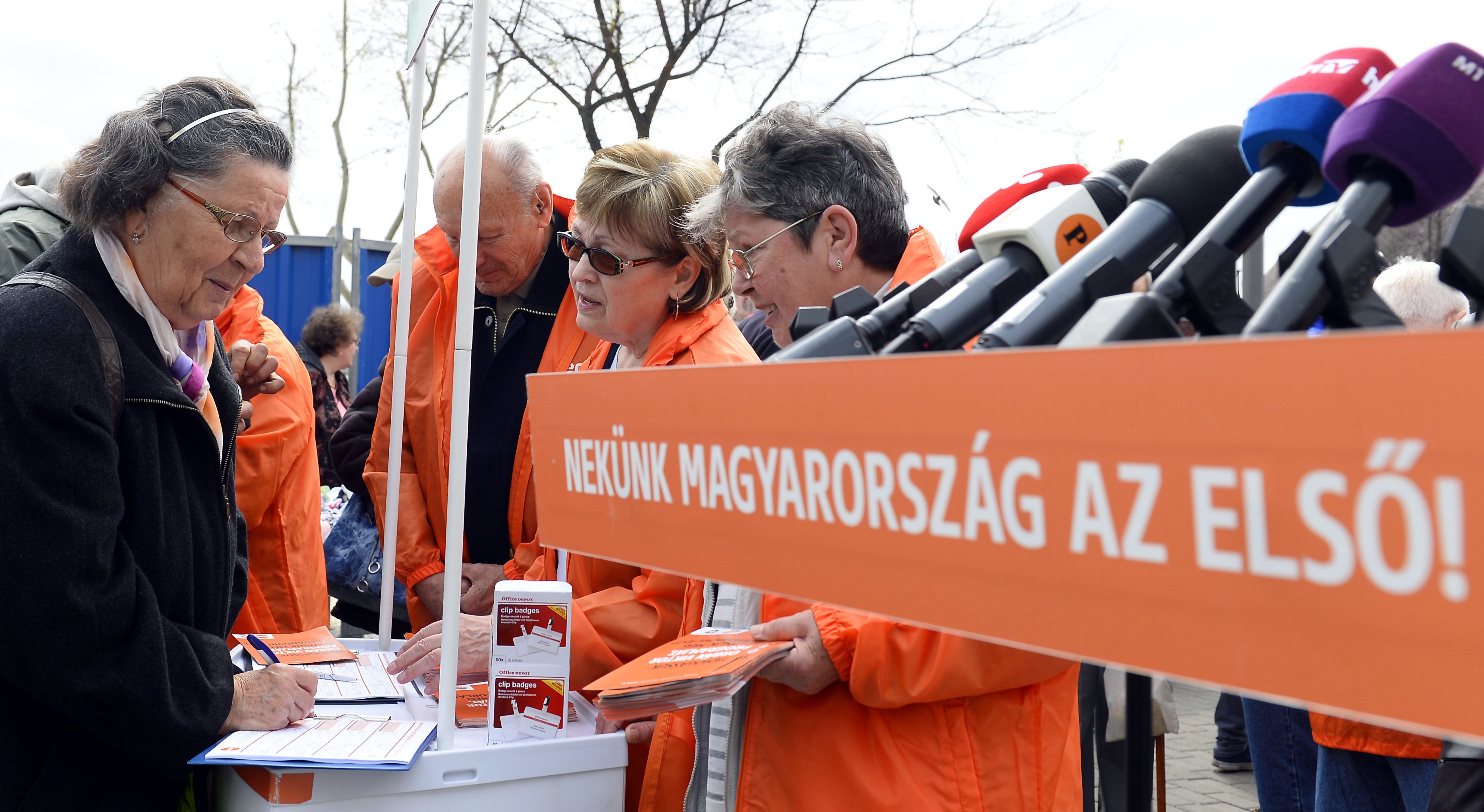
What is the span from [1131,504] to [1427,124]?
46 cm

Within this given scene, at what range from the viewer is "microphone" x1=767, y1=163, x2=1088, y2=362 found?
0.85m

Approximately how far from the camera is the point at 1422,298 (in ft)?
9.19

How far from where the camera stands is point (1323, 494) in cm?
45

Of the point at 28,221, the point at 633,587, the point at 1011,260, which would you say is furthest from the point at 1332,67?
the point at 28,221

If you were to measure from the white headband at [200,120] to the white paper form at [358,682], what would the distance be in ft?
3.34

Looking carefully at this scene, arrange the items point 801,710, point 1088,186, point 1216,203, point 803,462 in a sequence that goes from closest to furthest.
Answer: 1. point 803,462
2. point 1216,203
3. point 1088,186
4. point 801,710

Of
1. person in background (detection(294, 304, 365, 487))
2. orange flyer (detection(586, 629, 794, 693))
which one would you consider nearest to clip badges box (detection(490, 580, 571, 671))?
orange flyer (detection(586, 629, 794, 693))

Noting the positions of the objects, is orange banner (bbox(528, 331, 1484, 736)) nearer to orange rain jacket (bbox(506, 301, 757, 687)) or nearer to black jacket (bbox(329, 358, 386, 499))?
orange rain jacket (bbox(506, 301, 757, 687))

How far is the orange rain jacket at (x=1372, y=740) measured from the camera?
2412 mm

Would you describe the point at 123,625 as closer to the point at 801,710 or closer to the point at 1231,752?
the point at 801,710

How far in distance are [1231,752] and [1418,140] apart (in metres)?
5.32

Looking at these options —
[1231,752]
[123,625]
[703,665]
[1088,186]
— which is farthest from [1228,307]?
[1231,752]

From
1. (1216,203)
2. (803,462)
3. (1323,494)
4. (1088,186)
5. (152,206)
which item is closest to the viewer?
(1323,494)

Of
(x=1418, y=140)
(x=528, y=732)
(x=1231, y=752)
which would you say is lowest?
(x=1231, y=752)
